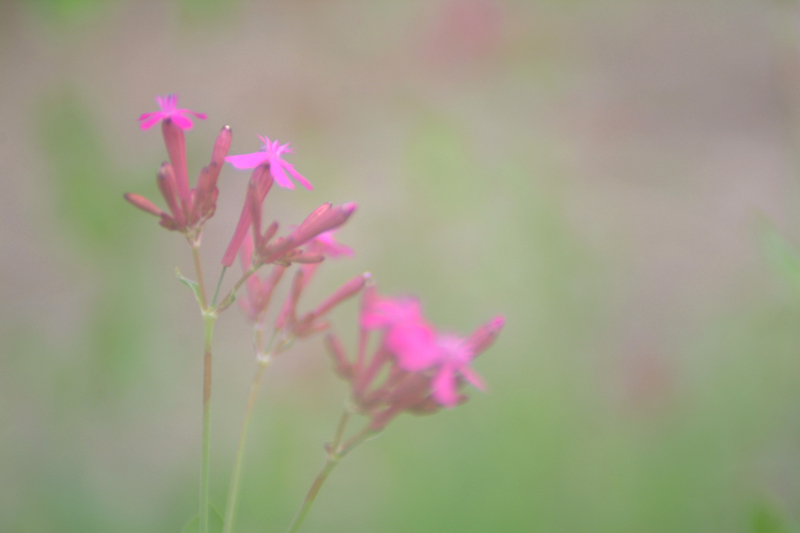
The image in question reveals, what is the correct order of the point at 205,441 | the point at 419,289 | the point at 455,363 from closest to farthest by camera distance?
the point at 205,441 < the point at 455,363 < the point at 419,289

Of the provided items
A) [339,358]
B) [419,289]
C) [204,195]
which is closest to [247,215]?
[204,195]

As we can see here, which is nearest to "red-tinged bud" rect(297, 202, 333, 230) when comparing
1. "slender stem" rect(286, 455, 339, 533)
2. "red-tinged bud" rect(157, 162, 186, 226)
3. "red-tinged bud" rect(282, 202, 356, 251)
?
"red-tinged bud" rect(282, 202, 356, 251)

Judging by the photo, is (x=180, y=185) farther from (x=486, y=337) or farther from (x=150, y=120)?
(x=486, y=337)

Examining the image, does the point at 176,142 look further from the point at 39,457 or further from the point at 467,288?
the point at 467,288

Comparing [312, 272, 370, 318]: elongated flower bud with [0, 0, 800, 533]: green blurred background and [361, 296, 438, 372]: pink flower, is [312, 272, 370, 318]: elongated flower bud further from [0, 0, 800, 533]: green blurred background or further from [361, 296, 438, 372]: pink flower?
[0, 0, 800, 533]: green blurred background

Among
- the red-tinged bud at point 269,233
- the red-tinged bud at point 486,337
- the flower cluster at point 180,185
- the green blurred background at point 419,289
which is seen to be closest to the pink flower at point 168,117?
the flower cluster at point 180,185

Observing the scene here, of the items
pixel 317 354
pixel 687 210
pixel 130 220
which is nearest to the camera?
pixel 130 220

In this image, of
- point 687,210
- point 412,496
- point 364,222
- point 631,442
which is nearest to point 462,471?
point 412,496
